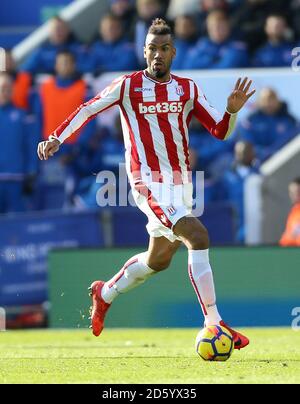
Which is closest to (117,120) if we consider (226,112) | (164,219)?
(226,112)

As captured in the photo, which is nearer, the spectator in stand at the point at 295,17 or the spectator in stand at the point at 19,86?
the spectator in stand at the point at 19,86

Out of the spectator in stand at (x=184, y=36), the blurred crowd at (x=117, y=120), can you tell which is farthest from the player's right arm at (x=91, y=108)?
the spectator in stand at (x=184, y=36)

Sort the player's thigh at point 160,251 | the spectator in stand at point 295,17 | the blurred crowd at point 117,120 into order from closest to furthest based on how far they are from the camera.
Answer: the player's thigh at point 160,251
the blurred crowd at point 117,120
the spectator in stand at point 295,17

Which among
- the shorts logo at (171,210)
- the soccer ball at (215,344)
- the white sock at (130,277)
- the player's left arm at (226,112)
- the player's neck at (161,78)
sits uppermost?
the player's neck at (161,78)

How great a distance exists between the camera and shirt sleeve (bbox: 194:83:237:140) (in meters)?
8.47

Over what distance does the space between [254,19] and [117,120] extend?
2393mm

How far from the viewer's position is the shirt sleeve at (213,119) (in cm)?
847

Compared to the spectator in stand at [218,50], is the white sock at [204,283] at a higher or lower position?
lower

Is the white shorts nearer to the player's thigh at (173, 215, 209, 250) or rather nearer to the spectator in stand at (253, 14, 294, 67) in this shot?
the player's thigh at (173, 215, 209, 250)

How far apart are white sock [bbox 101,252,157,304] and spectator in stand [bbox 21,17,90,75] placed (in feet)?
25.2

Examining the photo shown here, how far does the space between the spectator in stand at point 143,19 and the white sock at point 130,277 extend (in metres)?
7.30

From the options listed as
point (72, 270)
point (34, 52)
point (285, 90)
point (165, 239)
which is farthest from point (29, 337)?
point (34, 52)

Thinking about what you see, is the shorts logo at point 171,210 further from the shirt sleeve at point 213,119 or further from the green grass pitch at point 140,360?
the green grass pitch at point 140,360

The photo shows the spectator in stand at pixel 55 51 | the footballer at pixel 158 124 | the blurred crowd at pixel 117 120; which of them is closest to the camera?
the footballer at pixel 158 124
